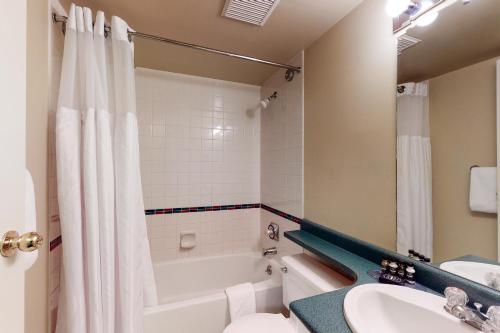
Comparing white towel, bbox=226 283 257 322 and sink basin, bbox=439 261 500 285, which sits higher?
sink basin, bbox=439 261 500 285

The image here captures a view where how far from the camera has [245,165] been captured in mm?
2428

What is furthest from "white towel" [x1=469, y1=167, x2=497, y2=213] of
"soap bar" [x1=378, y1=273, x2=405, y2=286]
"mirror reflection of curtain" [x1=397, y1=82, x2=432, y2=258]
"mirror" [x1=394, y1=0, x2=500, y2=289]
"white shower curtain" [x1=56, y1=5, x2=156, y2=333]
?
"white shower curtain" [x1=56, y1=5, x2=156, y2=333]

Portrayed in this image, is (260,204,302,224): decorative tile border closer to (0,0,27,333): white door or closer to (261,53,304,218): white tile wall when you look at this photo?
(261,53,304,218): white tile wall

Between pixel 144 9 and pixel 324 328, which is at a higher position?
pixel 144 9

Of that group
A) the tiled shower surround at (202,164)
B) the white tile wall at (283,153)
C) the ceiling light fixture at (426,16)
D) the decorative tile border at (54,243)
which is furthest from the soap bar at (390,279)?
the decorative tile border at (54,243)

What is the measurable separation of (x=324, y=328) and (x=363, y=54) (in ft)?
4.24

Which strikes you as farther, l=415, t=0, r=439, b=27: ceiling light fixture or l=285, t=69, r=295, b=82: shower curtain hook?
l=285, t=69, r=295, b=82: shower curtain hook

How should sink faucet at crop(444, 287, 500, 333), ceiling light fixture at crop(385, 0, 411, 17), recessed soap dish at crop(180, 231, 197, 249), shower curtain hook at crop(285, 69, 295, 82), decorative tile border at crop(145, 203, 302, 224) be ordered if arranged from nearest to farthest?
sink faucet at crop(444, 287, 500, 333)
ceiling light fixture at crop(385, 0, 411, 17)
shower curtain hook at crop(285, 69, 295, 82)
decorative tile border at crop(145, 203, 302, 224)
recessed soap dish at crop(180, 231, 197, 249)

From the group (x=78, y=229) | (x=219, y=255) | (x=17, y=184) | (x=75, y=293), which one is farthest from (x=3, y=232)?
(x=219, y=255)

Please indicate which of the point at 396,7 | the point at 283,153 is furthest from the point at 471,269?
the point at 283,153

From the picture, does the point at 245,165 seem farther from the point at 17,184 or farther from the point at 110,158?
the point at 17,184

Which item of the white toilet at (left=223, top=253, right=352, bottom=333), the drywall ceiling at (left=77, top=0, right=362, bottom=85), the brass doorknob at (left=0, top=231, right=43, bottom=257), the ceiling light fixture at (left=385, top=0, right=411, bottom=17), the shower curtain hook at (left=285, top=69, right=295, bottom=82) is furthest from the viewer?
the shower curtain hook at (left=285, top=69, right=295, bottom=82)

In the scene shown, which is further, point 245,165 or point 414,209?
point 245,165

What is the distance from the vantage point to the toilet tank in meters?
1.11
